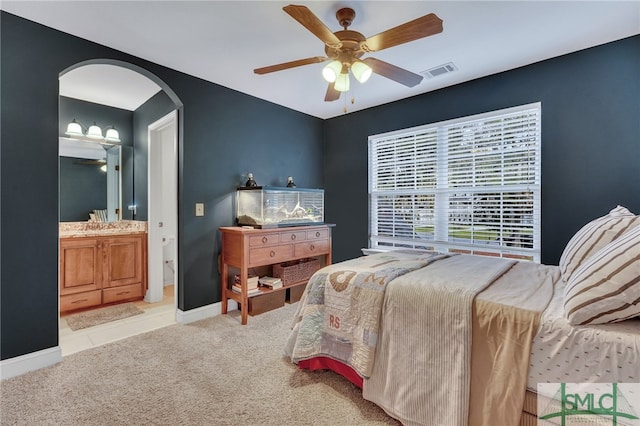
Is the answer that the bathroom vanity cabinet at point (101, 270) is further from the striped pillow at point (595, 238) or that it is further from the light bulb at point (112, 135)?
the striped pillow at point (595, 238)

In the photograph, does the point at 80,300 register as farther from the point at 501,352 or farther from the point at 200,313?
the point at 501,352

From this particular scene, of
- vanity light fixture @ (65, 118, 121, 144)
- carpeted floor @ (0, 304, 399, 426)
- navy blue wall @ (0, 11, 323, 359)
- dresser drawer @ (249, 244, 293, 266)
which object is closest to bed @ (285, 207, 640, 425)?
carpeted floor @ (0, 304, 399, 426)

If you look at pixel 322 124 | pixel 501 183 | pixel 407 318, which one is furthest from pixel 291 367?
pixel 322 124

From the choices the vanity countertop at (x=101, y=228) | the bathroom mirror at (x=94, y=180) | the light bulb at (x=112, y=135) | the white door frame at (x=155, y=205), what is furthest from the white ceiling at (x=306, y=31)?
the vanity countertop at (x=101, y=228)

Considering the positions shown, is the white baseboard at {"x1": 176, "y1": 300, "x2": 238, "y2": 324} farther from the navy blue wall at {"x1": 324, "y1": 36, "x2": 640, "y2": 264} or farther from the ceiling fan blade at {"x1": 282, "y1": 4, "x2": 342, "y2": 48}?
the navy blue wall at {"x1": 324, "y1": 36, "x2": 640, "y2": 264}

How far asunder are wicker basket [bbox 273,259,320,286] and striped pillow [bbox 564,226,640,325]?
8.22ft

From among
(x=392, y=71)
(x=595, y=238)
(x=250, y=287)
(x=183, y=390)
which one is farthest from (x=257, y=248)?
(x=595, y=238)

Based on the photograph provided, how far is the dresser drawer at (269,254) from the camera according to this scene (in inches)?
Answer: 112

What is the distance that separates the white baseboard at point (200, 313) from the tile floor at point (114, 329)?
0.40 feet

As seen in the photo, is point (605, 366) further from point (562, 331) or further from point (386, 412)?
point (386, 412)

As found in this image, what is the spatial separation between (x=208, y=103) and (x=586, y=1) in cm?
312

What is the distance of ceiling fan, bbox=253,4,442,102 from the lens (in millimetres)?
1487

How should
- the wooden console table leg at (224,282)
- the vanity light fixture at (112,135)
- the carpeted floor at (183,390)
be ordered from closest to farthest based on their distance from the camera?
the carpeted floor at (183,390)
the wooden console table leg at (224,282)
the vanity light fixture at (112,135)

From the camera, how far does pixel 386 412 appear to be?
1537mm
